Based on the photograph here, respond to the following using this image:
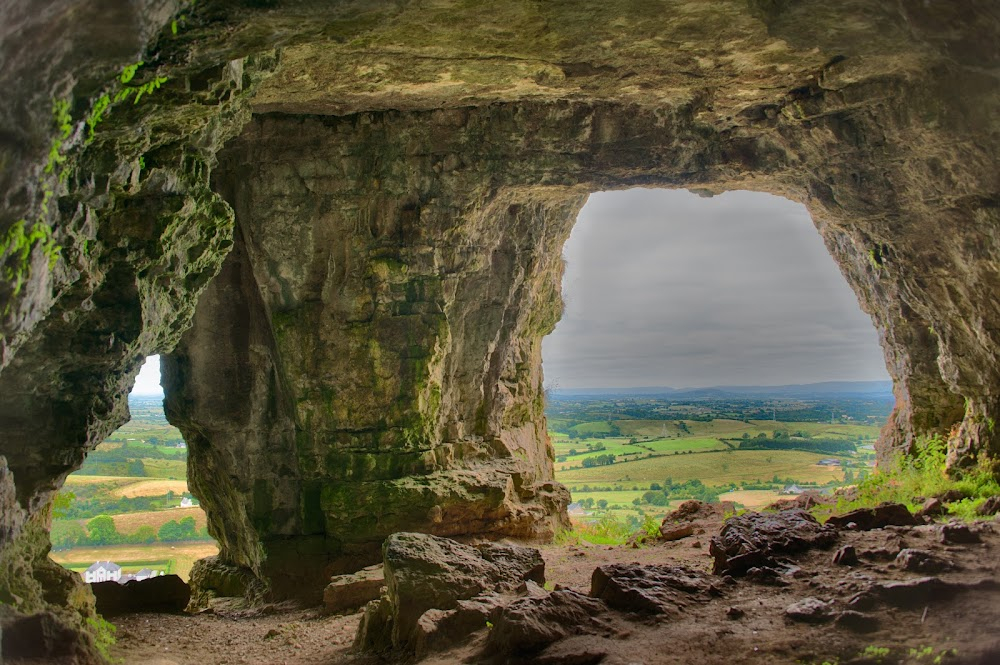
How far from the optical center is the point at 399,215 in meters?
10.9

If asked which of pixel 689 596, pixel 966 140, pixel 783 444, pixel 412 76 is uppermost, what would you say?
pixel 412 76

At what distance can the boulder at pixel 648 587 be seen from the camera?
6.87m

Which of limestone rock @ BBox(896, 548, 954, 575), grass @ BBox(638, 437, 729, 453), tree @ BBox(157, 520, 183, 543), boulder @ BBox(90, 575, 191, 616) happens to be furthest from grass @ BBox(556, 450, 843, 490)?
limestone rock @ BBox(896, 548, 954, 575)

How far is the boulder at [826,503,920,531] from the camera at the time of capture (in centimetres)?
862

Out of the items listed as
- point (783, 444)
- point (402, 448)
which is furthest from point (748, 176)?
point (783, 444)

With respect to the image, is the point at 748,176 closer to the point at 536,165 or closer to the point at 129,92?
the point at 536,165

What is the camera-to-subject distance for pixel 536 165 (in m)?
10.7

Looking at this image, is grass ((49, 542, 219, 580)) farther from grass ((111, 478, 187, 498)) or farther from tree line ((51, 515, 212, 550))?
grass ((111, 478, 187, 498))

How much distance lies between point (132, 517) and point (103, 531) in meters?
1.99

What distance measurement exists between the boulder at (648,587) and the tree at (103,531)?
21319 mm

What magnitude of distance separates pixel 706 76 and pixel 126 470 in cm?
2833

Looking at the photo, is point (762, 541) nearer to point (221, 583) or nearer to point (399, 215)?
point (399, 215)

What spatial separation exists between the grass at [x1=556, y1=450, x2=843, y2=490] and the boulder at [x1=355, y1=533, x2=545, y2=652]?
18.9 meters

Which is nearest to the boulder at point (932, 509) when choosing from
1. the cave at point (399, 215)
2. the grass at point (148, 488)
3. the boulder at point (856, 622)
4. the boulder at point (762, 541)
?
the cave at point (399, 215)
